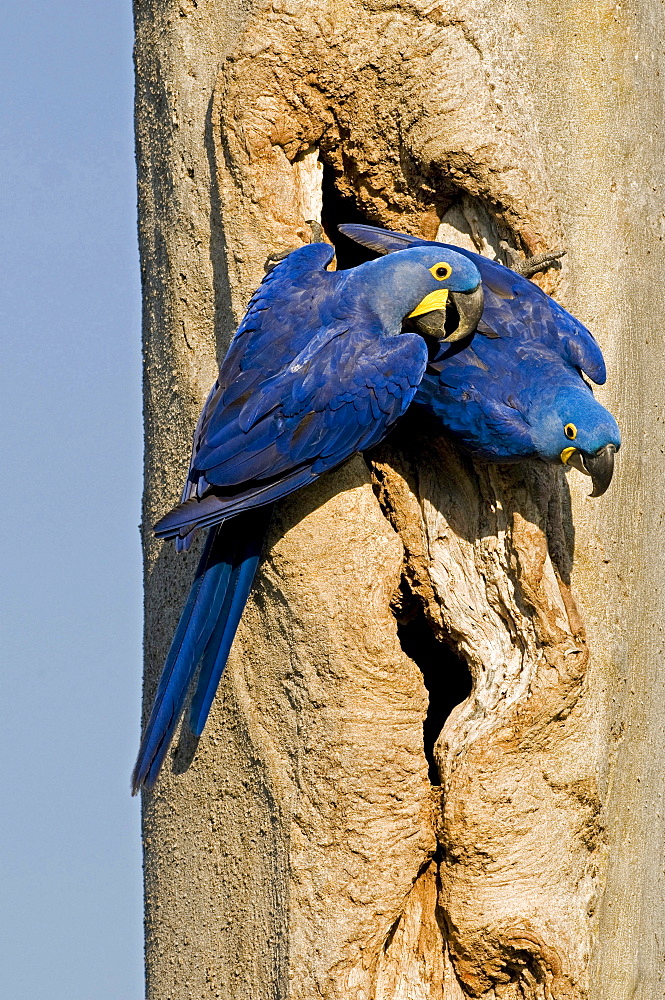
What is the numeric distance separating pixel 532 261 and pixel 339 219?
689 mm

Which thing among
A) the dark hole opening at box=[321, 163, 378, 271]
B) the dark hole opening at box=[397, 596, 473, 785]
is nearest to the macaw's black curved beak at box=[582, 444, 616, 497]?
the dark hole opening at box=[397, 596, 473, 785]

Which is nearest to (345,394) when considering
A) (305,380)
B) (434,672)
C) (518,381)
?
(305,380)

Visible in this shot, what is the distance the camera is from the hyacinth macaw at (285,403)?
9.75 ft

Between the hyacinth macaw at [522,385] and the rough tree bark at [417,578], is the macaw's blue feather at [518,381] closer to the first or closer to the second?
the hyacinth macaw at [522,385]

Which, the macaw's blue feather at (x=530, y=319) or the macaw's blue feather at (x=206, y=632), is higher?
the macaw's blue feather at (x=530, y=319)

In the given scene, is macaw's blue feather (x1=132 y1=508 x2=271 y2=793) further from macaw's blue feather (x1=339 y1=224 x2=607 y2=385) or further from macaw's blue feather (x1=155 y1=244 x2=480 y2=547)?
macaw's blue feather (x1=339 y1=224 x2=607 y2=385)

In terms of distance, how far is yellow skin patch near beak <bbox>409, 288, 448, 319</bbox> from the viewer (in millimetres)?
3080

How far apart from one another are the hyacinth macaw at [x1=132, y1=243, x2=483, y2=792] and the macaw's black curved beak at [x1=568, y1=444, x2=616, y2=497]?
39 cm

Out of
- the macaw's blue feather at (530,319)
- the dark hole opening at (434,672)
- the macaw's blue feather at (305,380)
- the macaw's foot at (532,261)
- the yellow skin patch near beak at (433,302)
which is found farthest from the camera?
the dark hole opening at (434,672)

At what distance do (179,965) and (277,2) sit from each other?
7.92 feet

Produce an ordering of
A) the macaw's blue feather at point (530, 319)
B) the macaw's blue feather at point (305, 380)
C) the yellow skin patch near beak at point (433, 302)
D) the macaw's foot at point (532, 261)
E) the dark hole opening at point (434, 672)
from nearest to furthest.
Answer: the macaw's blue feather at point (305, 380) < the yellow skin patch near beak at point (433, 302) < the macaw's blue feather at point (530, 319) < the macaw's foot at point (532, 261) < the dark hole opening at point (434, 672)

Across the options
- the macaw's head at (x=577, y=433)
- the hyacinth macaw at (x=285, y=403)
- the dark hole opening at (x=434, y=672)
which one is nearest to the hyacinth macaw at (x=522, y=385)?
the macaw's head at (x=577, y=433)

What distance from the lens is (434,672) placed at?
3799 mm

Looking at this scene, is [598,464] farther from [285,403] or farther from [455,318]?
[285,403]
